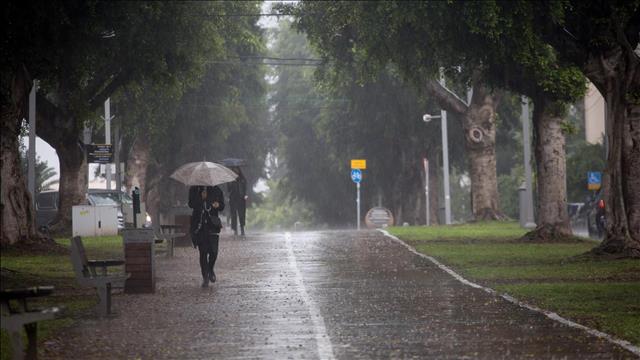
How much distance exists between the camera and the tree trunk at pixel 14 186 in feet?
97.6

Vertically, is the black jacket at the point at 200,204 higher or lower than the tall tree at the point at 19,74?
lower

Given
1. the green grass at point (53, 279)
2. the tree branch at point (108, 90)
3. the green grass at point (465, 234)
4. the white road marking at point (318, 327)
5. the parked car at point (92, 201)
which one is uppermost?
the tree branch at point (108, 90)

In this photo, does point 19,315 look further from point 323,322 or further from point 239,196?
point 239,196

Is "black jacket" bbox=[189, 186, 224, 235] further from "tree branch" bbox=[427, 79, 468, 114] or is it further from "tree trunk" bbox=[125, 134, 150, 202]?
"tree trunk" bbox=[125, 134, 150, 202]

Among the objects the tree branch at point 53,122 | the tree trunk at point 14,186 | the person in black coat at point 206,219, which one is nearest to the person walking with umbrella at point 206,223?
the person in black coat at point 206,219

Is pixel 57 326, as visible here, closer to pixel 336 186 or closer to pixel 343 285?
pixel 343 285

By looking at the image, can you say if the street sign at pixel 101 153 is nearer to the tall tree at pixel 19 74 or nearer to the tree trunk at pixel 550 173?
the tall tree at pixel 19 74

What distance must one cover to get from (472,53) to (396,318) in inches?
573

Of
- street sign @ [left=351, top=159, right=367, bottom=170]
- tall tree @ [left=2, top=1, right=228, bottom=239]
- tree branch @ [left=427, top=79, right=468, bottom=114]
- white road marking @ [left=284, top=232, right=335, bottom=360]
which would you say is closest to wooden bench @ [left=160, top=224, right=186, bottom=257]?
tall tree @ [left=2, top=1, right=228, bottom=239]

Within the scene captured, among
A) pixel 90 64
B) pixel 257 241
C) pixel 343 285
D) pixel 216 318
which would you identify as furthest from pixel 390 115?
pixel 216 318

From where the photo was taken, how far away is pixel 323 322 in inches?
594

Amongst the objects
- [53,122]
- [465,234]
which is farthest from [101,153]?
[465,234]

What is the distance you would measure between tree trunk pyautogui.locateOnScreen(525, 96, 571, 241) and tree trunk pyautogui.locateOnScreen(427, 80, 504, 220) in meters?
11.2

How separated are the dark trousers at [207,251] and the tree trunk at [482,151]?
25.1 metres
